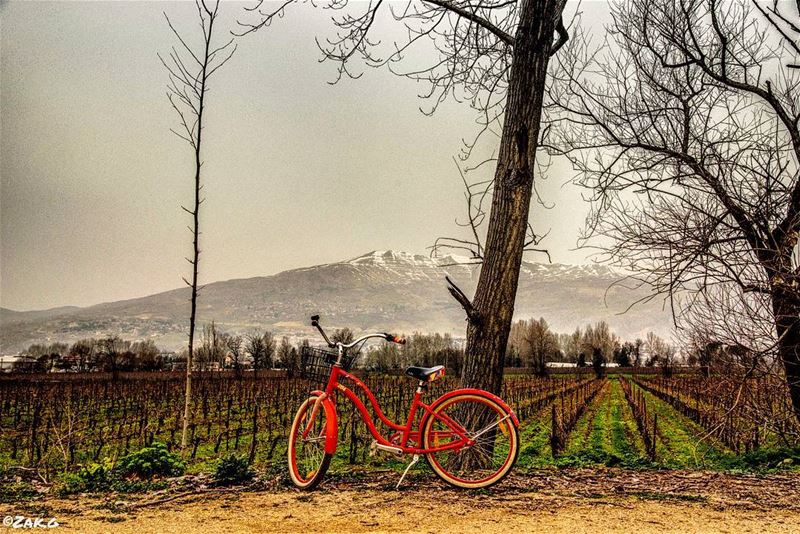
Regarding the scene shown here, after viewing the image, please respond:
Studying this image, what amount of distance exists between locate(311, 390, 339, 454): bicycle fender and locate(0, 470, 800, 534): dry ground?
43cm

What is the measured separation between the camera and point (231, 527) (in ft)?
14.4

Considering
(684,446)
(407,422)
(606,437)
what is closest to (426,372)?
(407,422)

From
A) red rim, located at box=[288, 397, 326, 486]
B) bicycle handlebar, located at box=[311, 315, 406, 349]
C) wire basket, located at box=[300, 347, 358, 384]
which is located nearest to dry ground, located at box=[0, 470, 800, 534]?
red rim, located at box=[288, 397, 326, 486]

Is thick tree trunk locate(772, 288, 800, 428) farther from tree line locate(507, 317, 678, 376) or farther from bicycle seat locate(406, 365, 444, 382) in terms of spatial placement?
tree line locate(507, 317, 678, 376)

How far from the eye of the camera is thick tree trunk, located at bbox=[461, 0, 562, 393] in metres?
6.17

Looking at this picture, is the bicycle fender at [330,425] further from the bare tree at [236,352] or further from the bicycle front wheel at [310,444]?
the bare tree at [236,352]

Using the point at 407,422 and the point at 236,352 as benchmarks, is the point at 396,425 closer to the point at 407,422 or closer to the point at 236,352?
the point at 407,422

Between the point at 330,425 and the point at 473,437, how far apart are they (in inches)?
40.4

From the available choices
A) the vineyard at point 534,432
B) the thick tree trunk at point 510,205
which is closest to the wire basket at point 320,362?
the thick tree trunk at point 510,205

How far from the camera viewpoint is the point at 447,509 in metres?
4.72

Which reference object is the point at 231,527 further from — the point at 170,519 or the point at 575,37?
the point at 575,37

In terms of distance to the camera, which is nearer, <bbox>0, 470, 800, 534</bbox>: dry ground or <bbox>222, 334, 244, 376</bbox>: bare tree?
<bbox>0, 470, 800, 534</bbox>: dry ground


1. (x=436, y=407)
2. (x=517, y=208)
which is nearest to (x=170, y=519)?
(x=436, y=407)

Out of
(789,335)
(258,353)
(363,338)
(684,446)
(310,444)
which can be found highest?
(789,335)
